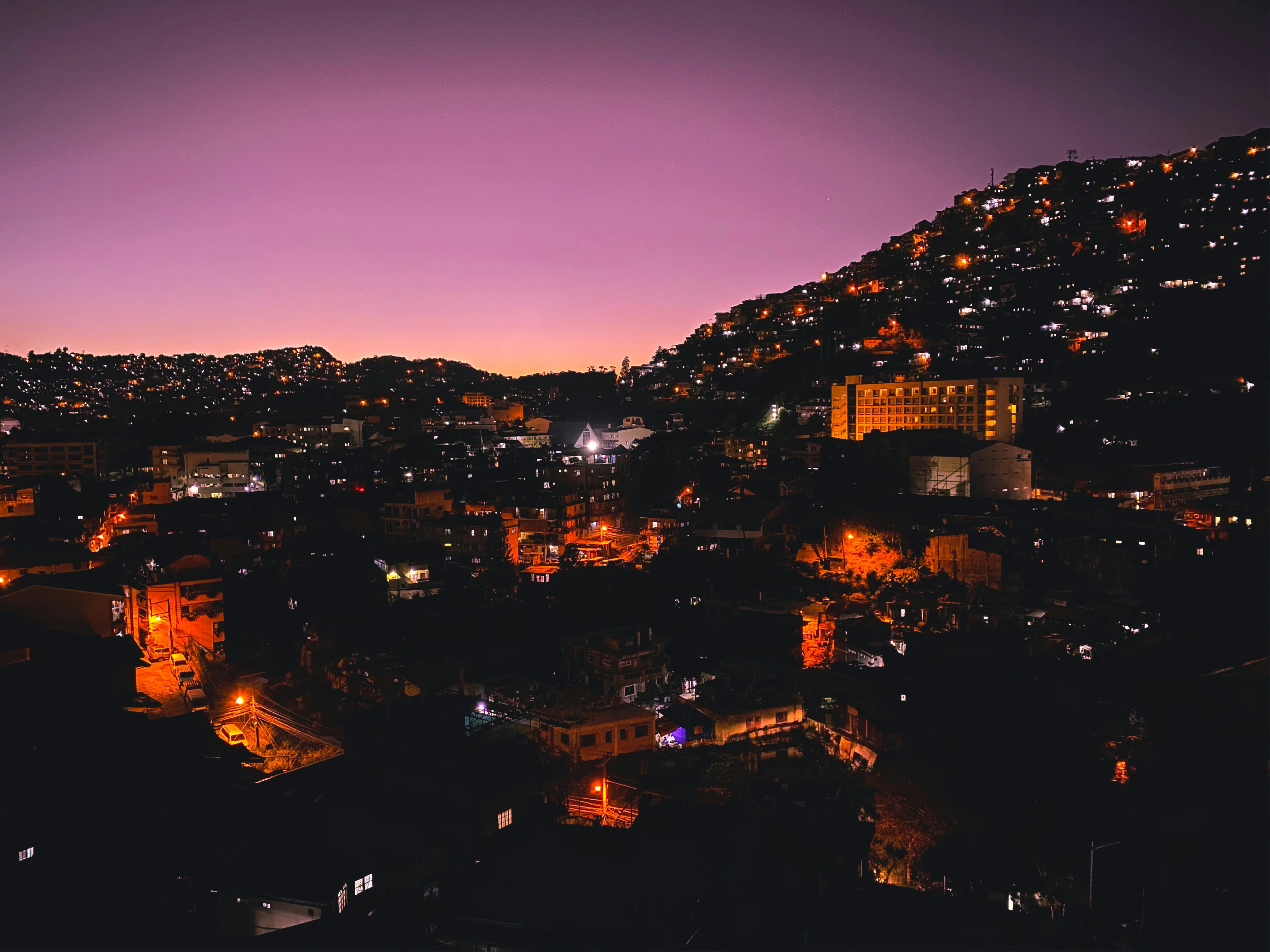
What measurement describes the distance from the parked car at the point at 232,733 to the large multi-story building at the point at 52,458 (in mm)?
19327

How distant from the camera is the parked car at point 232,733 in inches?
313

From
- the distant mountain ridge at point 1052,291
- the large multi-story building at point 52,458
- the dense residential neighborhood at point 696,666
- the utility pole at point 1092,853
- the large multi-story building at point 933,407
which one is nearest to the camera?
the dense residential neighborhood at point 696,666

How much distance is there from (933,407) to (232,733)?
17239 millimetres

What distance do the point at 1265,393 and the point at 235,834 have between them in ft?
69.1

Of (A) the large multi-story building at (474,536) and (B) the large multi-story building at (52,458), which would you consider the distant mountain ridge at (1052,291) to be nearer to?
(A) the large multi-story building at (474,536)

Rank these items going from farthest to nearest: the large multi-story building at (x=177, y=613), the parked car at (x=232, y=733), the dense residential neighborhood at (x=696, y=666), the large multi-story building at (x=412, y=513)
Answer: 1. the large multi-story building at (x=412, y=513)
2. the large multi-story building at (x=177, y=613)
3. the parked car at (x=232, y=733)
4. the dense residential neighborhood at (x=696, y=666)

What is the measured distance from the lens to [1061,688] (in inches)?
348

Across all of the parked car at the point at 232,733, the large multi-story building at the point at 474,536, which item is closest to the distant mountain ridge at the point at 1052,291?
the large multi-story building at the point at 474,536

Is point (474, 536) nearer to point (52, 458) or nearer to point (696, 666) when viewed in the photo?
point (696, 666)

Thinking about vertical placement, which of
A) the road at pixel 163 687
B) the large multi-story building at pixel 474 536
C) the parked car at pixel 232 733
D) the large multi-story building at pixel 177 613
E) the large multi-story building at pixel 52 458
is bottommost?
the parked car at pixel 232 733

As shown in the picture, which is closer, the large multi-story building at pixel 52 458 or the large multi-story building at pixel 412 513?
the large multi-story building at pixel 412 513

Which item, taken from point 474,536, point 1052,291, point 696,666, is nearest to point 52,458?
point 474,536

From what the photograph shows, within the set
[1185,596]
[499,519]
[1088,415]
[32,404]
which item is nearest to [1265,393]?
[1088,415]

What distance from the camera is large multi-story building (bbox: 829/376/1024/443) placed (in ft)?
63.3
